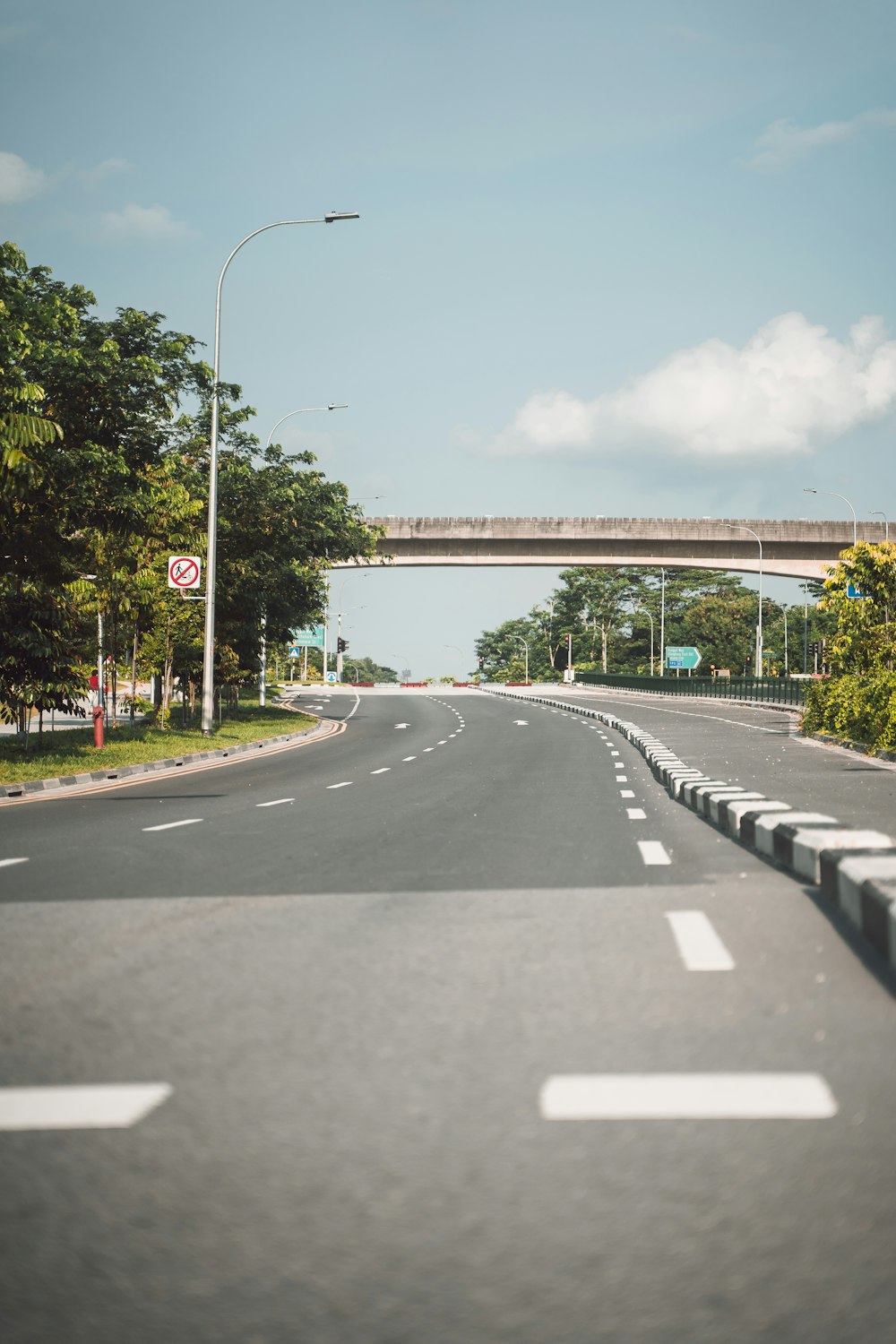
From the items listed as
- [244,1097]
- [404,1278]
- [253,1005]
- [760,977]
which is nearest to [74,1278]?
[404,1278]

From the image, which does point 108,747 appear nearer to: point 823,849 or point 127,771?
point 127,771

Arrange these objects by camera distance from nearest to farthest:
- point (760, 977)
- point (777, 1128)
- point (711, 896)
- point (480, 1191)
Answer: point (480, 1191) → point (777, 1128) → point (760, 977) → point (711, 896)

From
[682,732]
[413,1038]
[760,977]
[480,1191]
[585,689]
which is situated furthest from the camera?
[585,689]

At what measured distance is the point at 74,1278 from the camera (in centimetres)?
293

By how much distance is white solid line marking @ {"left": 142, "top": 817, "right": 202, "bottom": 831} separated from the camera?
1312 cm

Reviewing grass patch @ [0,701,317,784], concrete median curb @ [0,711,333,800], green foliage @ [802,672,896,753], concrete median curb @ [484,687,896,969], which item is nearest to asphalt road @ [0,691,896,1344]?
concrete median curb @ [484,687,896,969]

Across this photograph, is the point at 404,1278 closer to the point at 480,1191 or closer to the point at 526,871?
the point at 480,1191

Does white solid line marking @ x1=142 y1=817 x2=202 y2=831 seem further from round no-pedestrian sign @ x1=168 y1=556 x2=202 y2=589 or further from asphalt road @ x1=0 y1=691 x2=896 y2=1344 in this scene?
round no-pedestrian sign @ x1=168 y1=556 x2=202 y2=589

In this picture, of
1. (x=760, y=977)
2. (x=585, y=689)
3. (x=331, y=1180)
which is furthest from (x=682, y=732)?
(x=585, y=689)

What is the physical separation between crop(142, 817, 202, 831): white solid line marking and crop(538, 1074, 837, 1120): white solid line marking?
9204 millimetres

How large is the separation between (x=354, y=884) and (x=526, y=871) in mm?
1315

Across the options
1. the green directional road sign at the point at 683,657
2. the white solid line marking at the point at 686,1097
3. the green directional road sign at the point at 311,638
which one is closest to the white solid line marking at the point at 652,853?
the white solid line marking at the point at 686,1097

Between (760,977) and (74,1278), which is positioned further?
(760,977)

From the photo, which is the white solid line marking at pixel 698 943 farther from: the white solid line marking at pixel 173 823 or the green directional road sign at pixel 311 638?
the green directional road sign at pixel 311 638
